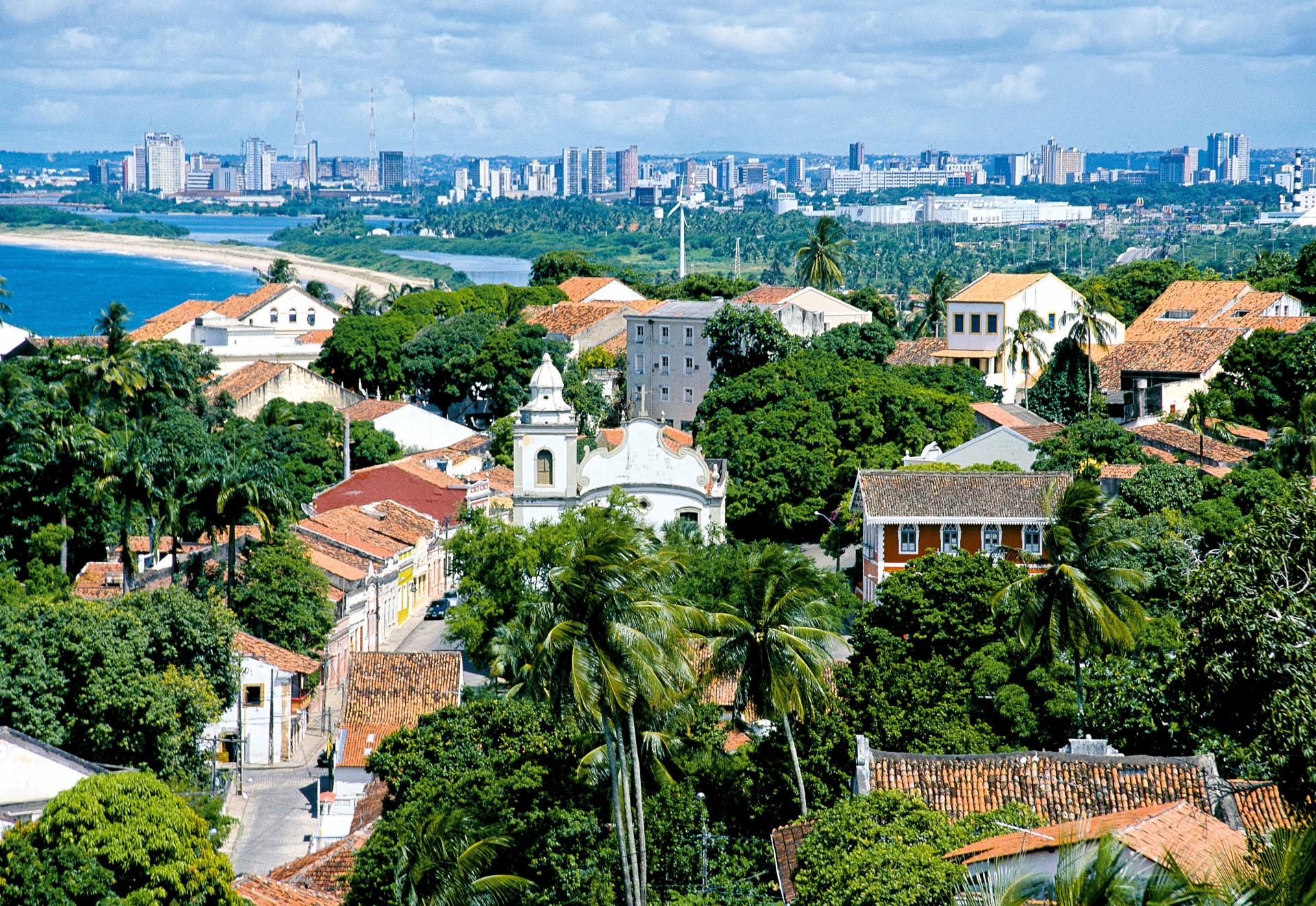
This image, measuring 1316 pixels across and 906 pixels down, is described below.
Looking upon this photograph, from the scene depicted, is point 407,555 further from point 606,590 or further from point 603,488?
point 606,590

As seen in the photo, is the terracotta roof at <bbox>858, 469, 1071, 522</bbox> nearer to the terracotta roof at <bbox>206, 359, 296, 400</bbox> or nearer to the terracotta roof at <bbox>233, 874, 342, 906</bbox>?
the terracotta roof at <bbox>233, 874, 342, 906</bbox>

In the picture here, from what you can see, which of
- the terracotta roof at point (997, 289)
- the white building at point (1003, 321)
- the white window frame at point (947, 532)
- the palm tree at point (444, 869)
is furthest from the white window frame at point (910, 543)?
the terracotta roof at point (997, 289)

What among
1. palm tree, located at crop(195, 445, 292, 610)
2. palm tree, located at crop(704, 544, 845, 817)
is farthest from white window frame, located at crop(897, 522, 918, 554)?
palm tree, located at crop(704, 544, 845, 817)

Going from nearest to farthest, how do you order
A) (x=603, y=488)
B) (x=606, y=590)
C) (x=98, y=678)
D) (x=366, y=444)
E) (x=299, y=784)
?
(x=606, y=590) → (x=98, y=678) → (x=299, y=784) → (x=603, y=488) → (x=366, y=444)

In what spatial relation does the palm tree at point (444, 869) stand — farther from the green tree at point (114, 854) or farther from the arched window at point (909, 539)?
the arched window at point (909, 539)

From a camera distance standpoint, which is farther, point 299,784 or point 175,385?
point 175,385

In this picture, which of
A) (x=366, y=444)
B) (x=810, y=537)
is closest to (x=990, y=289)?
(x=810, y=537)

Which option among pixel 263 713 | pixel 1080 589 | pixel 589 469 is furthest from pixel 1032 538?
pixel 263 713
